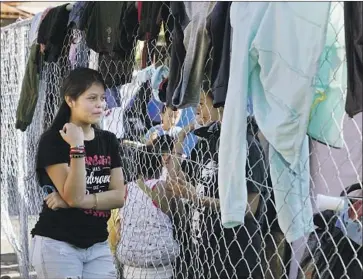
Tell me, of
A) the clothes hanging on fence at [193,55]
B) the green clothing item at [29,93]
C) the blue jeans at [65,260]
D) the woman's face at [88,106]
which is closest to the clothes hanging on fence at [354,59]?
the clothes hanging on fence at [193,55]

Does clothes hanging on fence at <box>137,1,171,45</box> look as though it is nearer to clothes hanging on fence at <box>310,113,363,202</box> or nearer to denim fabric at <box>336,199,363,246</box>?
clothes hanging on fence at <box>310,113,363,202</box>

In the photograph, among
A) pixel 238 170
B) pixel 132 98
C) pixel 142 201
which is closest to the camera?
pixel 238 170

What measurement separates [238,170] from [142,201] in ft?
5.03

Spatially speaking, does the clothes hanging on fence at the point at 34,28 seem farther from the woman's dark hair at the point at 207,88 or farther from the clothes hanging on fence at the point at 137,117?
the woman's dark hair at the point at 207,88

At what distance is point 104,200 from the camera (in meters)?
3.33

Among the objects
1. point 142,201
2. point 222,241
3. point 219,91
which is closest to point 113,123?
point 142,201

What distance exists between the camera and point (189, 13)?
2.82 meters

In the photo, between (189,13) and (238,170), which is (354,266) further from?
(189,13)

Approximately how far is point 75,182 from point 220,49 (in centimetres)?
108

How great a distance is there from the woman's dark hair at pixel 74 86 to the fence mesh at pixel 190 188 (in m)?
0.35

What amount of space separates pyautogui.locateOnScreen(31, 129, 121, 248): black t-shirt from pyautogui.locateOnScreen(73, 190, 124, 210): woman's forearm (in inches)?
2.5

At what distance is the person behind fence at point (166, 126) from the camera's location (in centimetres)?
361

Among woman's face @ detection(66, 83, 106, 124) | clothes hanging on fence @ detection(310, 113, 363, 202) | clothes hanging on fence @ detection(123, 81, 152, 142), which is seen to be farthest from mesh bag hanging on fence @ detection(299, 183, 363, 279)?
clothes hanging on fence @ detection(123, 81, 152, 142)

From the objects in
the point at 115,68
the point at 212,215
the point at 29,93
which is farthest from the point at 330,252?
the point at 29,93
